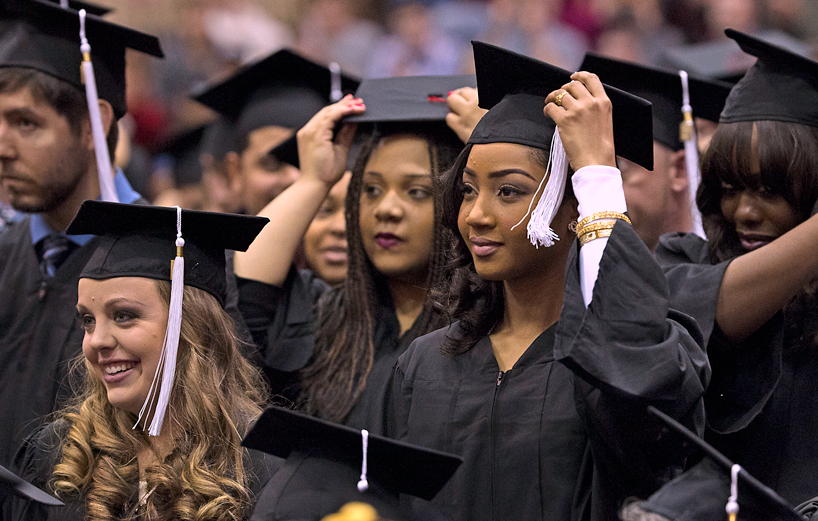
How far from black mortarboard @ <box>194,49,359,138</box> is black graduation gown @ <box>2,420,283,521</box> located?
218 cm

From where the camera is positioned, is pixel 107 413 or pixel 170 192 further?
pixel 170 192

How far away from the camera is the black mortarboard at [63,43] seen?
3.59 meters

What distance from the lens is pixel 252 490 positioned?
8.29ft

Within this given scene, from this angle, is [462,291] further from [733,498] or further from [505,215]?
[733,498]

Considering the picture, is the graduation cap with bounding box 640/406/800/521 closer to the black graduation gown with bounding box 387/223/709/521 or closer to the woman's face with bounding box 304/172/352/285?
the black graduation gown with bounding box 387/223/709/521

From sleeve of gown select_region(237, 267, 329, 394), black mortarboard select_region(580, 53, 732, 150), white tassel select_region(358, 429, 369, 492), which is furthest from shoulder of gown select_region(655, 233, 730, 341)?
sleeve of gown select_region(237, 267, 329, 394)

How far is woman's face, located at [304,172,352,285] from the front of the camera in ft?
13.6

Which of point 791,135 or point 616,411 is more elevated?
point 791,135

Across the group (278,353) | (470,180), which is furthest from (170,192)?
(470,180)

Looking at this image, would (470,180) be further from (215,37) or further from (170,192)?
(215,37)

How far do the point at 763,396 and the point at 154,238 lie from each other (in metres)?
1.75

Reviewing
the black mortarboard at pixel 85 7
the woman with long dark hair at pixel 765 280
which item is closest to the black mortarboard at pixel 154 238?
the woman with long dark hair at pixel 765 280

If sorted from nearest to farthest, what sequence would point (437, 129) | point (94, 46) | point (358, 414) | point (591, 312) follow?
point (591, 312), point (358, 414), point (437, 129), point (94, 46)

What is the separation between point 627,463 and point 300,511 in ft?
2.44
